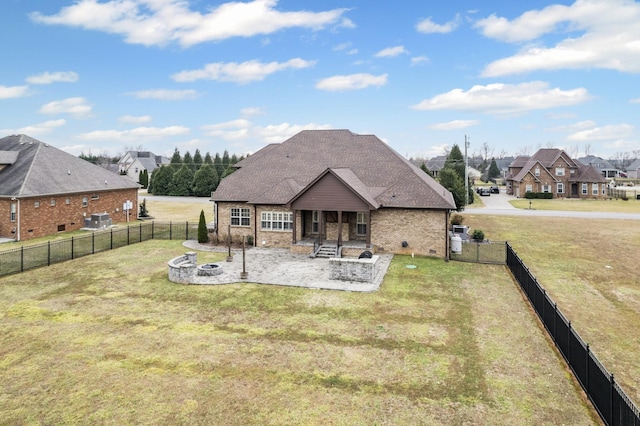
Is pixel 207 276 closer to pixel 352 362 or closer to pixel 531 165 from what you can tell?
pixel 352 362

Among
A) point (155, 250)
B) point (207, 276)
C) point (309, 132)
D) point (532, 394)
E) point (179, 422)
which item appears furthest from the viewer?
point (309, 132)

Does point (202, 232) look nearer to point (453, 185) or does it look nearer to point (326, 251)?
point (326, 251)

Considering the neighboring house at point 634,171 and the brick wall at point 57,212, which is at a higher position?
the neighboring house at point 634,171

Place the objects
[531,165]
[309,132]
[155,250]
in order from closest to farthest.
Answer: [155,250], [309,132], [531,165]

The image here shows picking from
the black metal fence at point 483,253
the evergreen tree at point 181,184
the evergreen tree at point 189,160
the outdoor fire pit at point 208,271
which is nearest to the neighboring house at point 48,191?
the outdoor fire pit at point 208,271

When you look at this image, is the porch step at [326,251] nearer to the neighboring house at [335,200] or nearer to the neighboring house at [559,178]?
the neighboring house at [335,200]

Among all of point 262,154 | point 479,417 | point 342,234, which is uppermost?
point 262,154

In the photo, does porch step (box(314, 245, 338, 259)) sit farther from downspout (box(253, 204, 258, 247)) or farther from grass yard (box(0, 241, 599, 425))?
grass yard (box(0, 241, 599, 425))

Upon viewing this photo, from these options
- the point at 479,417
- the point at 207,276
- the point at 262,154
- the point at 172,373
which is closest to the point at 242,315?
the point at 172,373
